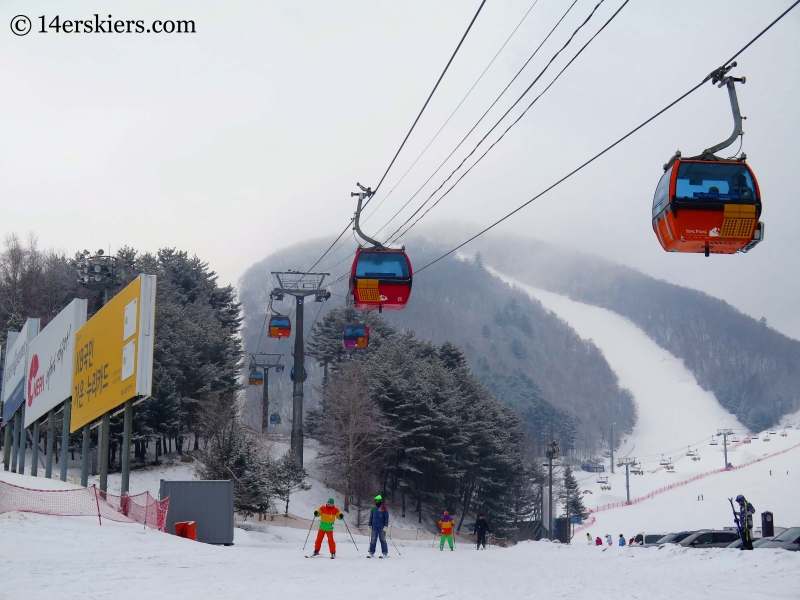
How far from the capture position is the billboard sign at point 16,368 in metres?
37.3

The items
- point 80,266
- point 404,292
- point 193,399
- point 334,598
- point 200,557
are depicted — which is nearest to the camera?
point 334,598

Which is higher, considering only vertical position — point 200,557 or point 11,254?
point 11,254

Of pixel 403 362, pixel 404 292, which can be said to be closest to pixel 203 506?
pixel 404 292

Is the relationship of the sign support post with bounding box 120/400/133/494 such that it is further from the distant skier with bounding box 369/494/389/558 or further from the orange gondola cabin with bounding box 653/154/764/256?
the orange gondola cabin with bounding box 653/154/764/256

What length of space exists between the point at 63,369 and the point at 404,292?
1607 cm

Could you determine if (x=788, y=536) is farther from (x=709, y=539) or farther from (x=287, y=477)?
(x=287, y=477)

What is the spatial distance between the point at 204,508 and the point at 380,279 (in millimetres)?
7876

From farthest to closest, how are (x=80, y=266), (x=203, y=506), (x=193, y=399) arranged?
1. (x=193, y=399)
2. (x=80, y=266)
3. (x=203, y=506)

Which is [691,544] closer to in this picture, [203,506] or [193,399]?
[203,506]

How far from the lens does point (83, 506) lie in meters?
20.9

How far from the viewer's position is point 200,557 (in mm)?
15594

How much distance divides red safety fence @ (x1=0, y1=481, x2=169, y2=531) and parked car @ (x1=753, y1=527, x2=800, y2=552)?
16.5 m

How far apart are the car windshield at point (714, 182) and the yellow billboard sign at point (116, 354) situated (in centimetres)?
1343

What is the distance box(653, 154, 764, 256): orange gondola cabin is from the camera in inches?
544
